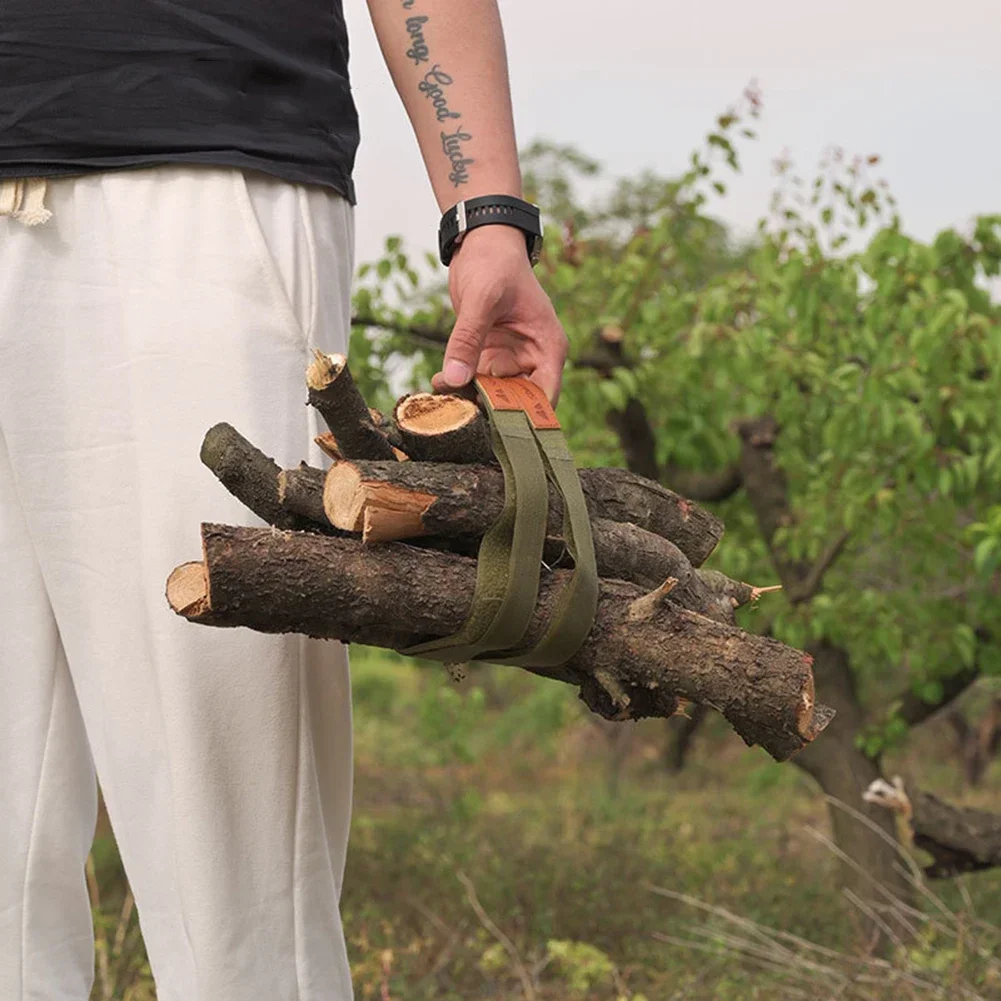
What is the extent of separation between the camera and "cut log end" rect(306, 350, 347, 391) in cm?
152

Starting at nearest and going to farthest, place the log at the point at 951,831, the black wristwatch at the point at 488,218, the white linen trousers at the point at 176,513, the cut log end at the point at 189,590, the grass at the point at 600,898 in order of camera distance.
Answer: the cut log end at the point at 189,590 → the white linen trousers at the point at 176,513 → the black wristwatch at the point at 488,218 → the grass at the point at 600,898 → the log at the point at 951,831

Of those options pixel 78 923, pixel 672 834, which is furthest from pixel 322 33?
pixel 672 834

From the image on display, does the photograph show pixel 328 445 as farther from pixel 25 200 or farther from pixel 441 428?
pixel 25 200

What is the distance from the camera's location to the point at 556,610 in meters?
1.56

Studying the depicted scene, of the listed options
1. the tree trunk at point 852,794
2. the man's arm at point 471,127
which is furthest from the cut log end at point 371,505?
the tree trunk at point 852,794

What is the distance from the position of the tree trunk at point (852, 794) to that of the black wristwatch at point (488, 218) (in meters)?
3.47

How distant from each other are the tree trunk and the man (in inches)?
139

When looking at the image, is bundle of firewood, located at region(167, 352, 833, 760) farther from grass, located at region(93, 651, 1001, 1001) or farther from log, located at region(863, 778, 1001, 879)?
log, located at region(863, 778, 1001, 879)

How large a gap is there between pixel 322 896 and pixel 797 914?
3.64 meters

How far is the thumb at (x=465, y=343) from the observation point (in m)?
1.66

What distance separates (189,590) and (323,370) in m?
0.26

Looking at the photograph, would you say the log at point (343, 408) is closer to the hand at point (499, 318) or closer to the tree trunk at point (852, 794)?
the hand at point (499, 318)

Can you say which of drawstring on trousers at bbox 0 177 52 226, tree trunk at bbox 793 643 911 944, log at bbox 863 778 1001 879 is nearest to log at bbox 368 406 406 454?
drawstring on trousers at bbox 0 177 52 226

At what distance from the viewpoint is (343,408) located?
5.08ft
